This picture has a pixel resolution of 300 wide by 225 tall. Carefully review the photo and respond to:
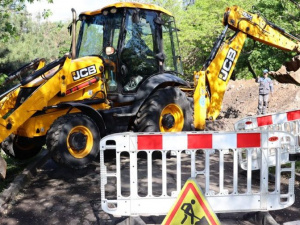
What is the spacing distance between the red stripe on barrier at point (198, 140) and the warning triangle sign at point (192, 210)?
2.77 feet

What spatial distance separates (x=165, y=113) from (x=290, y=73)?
11689 millimetres

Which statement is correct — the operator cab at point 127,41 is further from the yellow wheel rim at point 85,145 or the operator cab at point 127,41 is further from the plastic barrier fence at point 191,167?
the plastic barrier fence at point 191,167

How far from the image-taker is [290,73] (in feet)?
57.1

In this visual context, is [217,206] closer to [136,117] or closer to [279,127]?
[279,127]

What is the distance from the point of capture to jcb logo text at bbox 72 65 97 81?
6.73m

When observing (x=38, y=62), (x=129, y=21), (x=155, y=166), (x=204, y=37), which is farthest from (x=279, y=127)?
(x=204, y=37)

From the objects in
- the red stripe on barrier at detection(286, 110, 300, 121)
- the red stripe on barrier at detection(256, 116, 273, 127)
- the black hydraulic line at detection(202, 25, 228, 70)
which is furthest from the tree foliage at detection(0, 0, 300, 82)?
the red stripe on barrier at detection(256, 116, 273, 127)

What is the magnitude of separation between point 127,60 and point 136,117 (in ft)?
3.79

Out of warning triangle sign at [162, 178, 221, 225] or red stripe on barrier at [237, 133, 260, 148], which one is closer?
warning triangle sign at [162, 178, 221, 225]

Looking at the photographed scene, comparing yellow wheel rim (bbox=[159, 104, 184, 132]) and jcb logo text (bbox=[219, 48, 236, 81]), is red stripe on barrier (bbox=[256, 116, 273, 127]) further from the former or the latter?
jcb logo text (bbox=[219, 48, 236, 81])

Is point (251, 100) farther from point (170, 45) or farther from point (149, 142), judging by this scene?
point (149, 142)

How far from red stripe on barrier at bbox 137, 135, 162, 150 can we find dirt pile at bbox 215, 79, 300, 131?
8416mm

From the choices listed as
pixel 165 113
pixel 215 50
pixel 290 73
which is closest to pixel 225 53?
pixel 215 50

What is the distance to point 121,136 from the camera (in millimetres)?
4020
